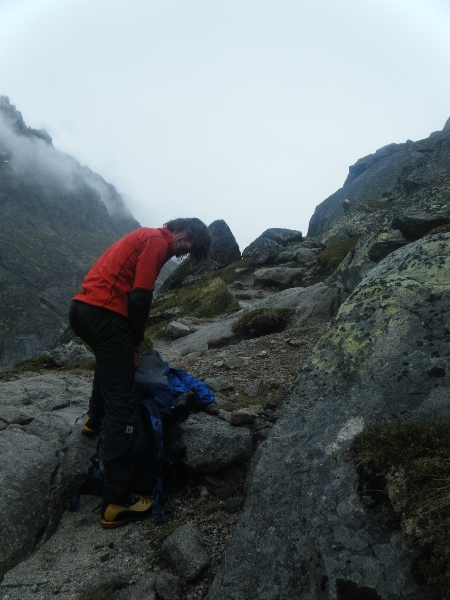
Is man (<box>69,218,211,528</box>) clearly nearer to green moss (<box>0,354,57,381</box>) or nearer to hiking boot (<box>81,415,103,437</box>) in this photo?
hiking boot (<box>81,415,103,437</box>)

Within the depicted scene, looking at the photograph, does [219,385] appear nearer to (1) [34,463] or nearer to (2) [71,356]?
(1) [34,463]

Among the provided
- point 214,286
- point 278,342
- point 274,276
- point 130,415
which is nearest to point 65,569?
point 130,415

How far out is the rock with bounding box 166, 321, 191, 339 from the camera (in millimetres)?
15266

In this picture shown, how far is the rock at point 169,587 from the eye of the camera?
133 inches

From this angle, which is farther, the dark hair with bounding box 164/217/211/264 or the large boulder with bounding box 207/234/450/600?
the dark hair with bounding box 164/217/211/264

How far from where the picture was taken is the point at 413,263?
5.60 metres

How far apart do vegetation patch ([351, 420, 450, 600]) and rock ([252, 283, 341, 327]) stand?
25.9ft

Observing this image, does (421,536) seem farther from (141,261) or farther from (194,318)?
(194,318)

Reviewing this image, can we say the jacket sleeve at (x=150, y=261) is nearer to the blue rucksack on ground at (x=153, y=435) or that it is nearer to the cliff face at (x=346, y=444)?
the blue rucksack on ground at (x=153, y=435)

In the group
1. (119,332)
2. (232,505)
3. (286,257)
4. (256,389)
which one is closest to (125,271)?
(119,332)

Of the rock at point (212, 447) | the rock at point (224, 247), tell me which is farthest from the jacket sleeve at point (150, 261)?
the rock at point (224, 247)

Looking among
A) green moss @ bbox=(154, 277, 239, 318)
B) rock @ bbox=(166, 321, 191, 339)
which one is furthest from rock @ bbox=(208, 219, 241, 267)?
rock @ bbox=(166, 321, 191, 339)

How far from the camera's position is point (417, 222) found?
336 inches

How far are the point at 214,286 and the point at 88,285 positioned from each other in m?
17.2
